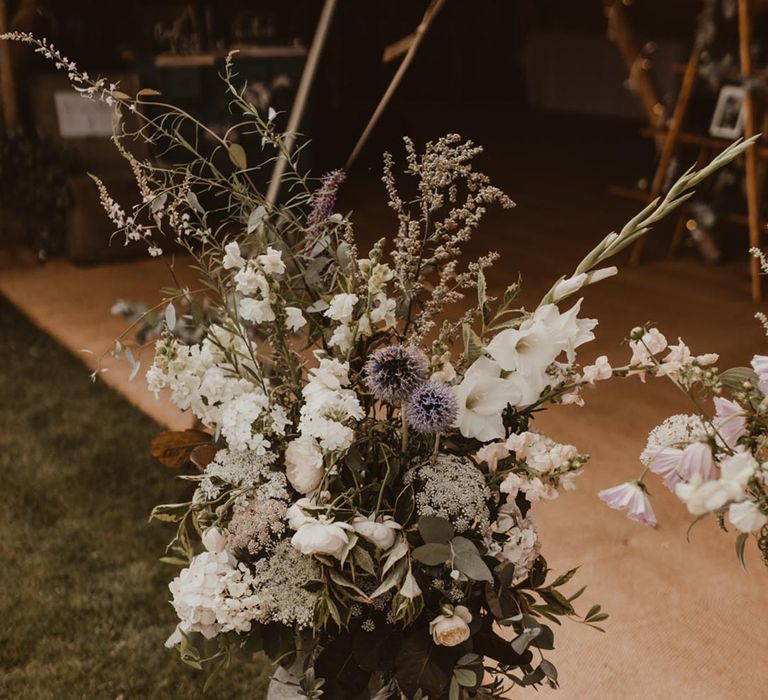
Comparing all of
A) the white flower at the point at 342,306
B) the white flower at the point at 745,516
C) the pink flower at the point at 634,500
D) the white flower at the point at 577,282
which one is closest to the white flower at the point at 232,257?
the white flower at the point at 342,306

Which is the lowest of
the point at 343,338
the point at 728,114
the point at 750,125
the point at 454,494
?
the point at 728,114

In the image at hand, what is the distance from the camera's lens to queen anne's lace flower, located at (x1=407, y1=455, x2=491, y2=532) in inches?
34.6

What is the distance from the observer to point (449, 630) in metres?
0.86

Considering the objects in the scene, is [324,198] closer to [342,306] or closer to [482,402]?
[342,306]

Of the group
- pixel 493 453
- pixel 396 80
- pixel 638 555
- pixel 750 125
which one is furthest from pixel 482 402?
pixel 750 125

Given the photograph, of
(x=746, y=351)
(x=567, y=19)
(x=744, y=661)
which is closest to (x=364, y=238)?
(x=746, y=351)

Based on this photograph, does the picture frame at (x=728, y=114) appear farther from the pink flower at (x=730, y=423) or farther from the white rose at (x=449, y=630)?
the white rose at (x=449, y=630)

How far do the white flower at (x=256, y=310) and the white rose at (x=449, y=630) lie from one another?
1.12ft

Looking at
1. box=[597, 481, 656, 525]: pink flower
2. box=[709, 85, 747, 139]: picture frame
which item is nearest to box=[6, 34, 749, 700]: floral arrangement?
box=[597, 481, 656, 525]: pink flower

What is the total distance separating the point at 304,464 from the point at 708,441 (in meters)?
0.38

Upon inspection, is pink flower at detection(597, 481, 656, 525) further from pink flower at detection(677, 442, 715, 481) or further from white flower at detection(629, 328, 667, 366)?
white flower at detection(629, 328, 667, 366)

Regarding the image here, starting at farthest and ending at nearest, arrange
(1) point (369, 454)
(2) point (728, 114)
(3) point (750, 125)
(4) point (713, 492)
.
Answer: (2) point (728, 114) → (3) point (750, 125) → (1) point (369, 454) → (4) point (713, 492)

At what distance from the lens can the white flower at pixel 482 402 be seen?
888mm

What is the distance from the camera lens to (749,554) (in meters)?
2.27
